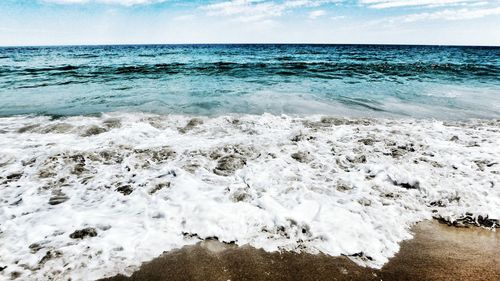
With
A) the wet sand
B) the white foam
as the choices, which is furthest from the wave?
the wet sand

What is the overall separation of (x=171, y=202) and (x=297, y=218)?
1.54m

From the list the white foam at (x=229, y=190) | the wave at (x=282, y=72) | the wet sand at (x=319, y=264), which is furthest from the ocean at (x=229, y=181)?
the wave at (x=282, y=72)

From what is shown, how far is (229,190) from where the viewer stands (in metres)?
4.25

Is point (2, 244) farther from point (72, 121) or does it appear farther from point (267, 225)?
point (72, 121)

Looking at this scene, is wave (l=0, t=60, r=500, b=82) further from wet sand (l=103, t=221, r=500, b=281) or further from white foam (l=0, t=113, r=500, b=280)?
wet sand (l=103, t=221, r=500, b=281)

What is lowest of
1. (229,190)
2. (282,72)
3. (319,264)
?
(319,264)

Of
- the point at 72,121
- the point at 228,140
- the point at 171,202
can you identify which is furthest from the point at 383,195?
the point at 72,121

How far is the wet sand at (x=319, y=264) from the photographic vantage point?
9.04 feet

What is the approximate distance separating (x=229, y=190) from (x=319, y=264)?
5.54 ft

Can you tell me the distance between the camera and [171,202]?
3922 mm

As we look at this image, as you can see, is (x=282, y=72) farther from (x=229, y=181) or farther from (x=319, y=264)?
(x=319, y=264)

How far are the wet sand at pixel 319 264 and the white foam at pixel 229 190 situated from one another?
136 millimetres

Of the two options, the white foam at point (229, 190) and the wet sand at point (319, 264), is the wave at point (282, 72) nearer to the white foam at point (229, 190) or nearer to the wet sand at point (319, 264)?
the white foam at point (229, 190)

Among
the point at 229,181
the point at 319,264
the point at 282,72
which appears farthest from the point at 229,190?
the point at 282,72
